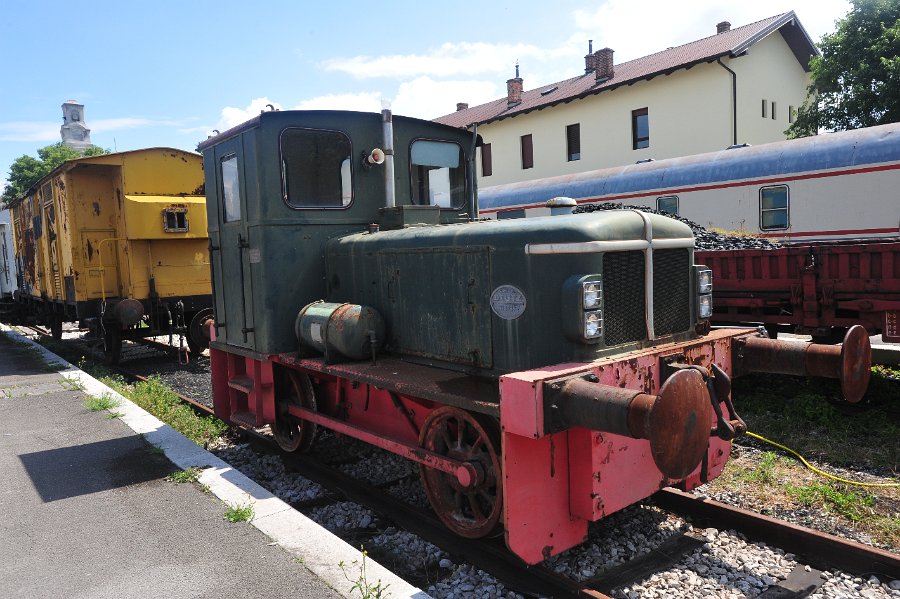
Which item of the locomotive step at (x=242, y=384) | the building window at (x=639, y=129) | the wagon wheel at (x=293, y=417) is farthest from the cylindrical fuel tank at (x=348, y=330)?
the building window at (x=639, y=129)

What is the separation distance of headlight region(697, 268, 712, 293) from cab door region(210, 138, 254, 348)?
11.2 feet

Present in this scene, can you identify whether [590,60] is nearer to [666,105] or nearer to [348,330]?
[666,105]

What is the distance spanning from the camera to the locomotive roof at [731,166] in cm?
1076

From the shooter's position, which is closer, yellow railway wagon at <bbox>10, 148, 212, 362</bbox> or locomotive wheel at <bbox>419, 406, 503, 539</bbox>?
locomotive wheel at <bbox>419, 406, 503, 539</bbox>

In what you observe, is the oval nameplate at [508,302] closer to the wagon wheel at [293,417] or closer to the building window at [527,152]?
the wagon wheel at [293,417]

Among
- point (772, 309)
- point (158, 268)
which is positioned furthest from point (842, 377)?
point (158, 268)

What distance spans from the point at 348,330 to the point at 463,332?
86 cm

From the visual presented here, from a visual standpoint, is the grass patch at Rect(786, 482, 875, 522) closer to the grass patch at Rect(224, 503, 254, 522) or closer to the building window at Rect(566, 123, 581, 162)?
the grass patch at Rect(224, 503, 254, 522)

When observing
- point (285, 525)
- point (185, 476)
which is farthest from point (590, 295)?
point (185, 476)

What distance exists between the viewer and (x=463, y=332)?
4.22 metres

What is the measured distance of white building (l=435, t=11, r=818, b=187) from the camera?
70.6 ft

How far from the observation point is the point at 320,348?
190 inches

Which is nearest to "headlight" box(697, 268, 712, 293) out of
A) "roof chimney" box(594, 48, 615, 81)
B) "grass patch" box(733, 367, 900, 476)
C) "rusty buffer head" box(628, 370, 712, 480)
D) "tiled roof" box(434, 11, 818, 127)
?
"rusty buffer head" box(628, 370, 712, 480)

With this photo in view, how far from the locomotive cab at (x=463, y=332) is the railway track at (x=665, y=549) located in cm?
17
